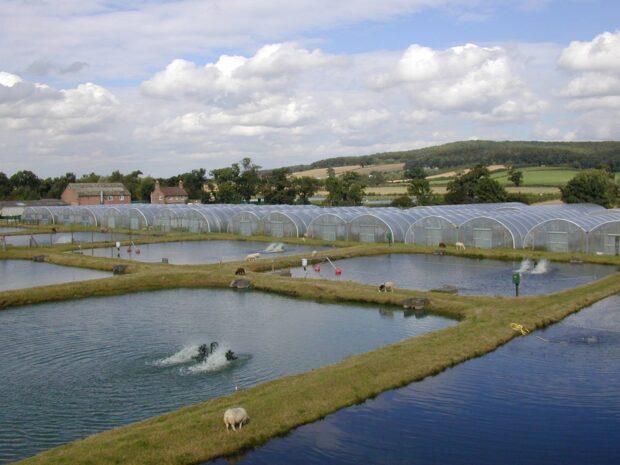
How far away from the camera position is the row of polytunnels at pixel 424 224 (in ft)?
137

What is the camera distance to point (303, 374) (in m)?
17.4

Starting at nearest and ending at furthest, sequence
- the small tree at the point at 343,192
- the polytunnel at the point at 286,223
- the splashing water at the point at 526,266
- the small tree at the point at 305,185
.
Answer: the splashing water at the point at 526,266 → the polytunnel at the point at 286,223 → the small tree at the point at 343,192 → the small tree at the point at 305,185

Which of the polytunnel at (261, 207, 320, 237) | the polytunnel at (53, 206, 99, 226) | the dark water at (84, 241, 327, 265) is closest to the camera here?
the dark water at (84, 241, 327, 265)

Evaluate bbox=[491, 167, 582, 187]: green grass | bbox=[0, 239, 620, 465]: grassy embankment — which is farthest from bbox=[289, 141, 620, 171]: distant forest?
bbox=[0, 239, 620, 465]: grassy embankment

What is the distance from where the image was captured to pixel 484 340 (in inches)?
810

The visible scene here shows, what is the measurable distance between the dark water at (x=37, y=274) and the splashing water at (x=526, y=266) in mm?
23387

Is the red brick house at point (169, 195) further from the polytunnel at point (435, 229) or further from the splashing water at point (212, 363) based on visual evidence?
the splashing water at point (212, 363)

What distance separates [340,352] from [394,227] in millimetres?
29584

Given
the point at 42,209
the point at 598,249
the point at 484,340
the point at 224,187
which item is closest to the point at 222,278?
the point at 484,340

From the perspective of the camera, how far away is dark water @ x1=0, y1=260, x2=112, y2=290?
34.1 m

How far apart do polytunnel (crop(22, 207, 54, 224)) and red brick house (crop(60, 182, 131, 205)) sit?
18.1 metres

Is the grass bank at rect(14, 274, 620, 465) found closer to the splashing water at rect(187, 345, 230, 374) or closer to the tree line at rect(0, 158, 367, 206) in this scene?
the splashing water at rect(187, 345, 230, 374)

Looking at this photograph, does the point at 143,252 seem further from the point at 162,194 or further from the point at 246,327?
the point at 162,194

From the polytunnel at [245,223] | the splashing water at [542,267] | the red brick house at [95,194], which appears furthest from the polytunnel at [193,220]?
the red brick house at [95,194]
